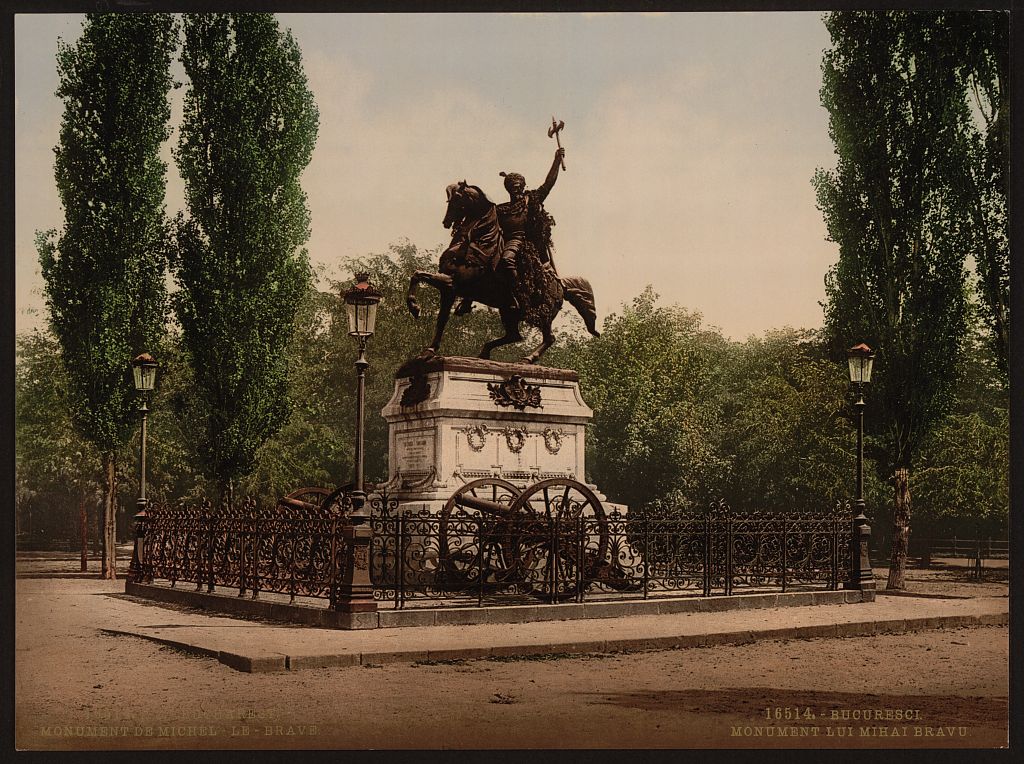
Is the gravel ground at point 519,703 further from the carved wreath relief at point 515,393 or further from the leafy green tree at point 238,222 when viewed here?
the leafy green tree at point 238,222

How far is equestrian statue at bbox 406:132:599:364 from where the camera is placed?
19.4 metres

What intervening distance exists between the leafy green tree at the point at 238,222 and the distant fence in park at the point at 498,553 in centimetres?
610

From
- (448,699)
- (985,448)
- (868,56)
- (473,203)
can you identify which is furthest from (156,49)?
(985,448)

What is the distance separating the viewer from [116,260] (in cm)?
2517

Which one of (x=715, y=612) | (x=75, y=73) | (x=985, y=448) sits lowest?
(x=715, y=612)

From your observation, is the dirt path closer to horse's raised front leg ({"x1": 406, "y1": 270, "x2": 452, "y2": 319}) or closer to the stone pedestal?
the stone pedestal

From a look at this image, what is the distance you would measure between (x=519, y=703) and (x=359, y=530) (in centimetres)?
496

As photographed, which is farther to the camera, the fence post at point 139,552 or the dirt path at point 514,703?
the fence post at point 139,552

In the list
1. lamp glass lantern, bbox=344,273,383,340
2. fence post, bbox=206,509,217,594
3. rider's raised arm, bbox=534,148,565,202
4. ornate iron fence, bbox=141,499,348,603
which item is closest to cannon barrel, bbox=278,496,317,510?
ornate iron fence, bbox=141,499,348,603

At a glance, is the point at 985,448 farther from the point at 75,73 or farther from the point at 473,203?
the point at 75,73

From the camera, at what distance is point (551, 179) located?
768 inches

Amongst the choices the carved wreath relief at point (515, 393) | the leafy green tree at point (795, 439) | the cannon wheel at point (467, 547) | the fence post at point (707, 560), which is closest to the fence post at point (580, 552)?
the cannon wheel at point (467, 547)

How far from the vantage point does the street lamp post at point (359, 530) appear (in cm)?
1430

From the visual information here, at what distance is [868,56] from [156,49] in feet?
46.6
